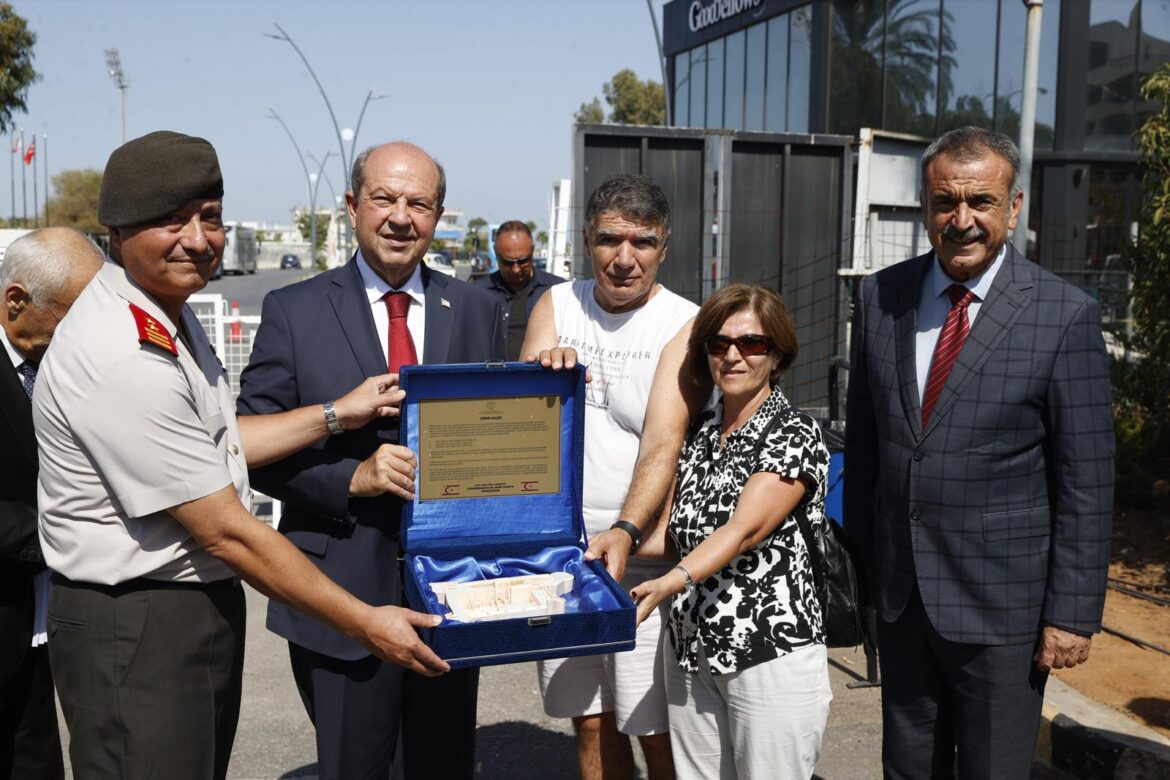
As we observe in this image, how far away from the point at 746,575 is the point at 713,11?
29149 millimetres

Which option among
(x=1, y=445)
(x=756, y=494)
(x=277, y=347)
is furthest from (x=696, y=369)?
(x=1, y=445)

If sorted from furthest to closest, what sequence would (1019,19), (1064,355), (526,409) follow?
(1019,19), (526,409), (1064,355)

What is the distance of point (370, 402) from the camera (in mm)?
2697

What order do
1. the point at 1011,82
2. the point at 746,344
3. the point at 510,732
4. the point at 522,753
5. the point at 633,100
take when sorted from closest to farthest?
the point at 746,344
the point at 522,753
the point at 510,732
the point at 1011,82
the point at 633,100

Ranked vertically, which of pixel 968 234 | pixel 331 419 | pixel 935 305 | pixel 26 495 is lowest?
pixel 26 495

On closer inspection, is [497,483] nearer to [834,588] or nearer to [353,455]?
[353,455]

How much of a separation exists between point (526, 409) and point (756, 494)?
69cm

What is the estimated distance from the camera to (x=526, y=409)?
9.51 feet

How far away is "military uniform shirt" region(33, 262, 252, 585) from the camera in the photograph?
2.15 meters

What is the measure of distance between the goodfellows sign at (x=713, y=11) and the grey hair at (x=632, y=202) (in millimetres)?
25804

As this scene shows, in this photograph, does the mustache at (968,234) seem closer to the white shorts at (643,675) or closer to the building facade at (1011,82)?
the white shorts at (643,675)

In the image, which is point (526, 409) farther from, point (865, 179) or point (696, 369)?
point (865, 179)

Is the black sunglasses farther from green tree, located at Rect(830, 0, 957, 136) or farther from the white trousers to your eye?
green tree, located at Rect(830, 0, 957, 136)

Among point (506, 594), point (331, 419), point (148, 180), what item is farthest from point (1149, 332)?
point (148, 180)
